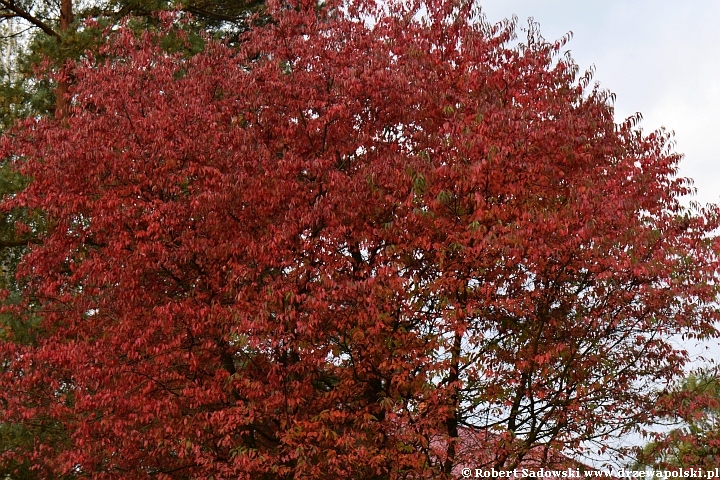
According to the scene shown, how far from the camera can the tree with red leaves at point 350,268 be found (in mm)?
11773

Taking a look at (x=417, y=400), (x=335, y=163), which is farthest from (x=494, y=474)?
(x=335, y=163)

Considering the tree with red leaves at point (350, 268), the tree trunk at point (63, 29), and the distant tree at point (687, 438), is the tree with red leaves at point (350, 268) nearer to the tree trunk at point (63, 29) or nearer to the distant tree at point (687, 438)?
the distant tree at point (687, 438)

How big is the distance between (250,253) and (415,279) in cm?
244

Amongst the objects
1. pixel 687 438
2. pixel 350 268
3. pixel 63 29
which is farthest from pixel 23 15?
pixel 687 438

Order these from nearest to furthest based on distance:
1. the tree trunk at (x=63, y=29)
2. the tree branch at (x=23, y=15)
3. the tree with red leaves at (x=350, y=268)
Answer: the tree with red leaves at (x=350, y=268) < the tree trunk at (x=63, y=29) < the tree branch at (x=23, y=15)

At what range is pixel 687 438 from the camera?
11789mm

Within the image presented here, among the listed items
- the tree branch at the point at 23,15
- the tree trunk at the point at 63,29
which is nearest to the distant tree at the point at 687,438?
the tree trunk at the point at 63,29

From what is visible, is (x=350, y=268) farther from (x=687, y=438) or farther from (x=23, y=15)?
(x=23, y=15)

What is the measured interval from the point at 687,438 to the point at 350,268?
5.47 m

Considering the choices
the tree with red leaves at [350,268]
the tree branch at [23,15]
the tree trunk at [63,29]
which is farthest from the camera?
the tree branch at [23,15]

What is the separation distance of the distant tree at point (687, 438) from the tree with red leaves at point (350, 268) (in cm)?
51

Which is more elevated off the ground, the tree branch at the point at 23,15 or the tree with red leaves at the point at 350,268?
the tree branch at the point at 23,15

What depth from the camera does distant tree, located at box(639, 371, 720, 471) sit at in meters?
11.9

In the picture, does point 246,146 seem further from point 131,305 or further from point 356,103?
point 131,305
